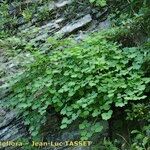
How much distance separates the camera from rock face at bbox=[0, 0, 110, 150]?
14.1 ft

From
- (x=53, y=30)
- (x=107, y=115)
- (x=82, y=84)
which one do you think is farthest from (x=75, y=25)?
(x=107, y=115)

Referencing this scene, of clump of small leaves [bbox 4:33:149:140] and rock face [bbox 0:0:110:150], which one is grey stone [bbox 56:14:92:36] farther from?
clump of small leaves [bbox 4:33:149:140]

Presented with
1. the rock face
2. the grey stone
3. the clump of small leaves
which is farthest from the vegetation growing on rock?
the grey stone

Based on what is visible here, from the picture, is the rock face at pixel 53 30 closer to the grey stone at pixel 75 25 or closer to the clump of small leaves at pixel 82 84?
the grey stone at pixel 75 25

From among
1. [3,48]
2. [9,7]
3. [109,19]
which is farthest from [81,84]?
[9,7]

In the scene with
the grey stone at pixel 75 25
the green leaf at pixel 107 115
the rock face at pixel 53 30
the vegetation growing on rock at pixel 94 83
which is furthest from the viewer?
the grey stone at pixel 75 25

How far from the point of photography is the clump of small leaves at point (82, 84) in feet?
12.2

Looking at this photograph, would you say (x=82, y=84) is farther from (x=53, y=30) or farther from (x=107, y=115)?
(x=53, y=30)

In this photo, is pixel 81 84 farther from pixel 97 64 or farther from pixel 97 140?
pixel 97 140

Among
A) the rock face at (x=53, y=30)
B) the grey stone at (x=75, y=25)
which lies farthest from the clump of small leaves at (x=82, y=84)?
the grey stone at (x=75, y=25)

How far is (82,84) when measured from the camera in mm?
3885

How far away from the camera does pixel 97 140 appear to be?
3.85 m

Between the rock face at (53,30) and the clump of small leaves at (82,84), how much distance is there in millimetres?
192

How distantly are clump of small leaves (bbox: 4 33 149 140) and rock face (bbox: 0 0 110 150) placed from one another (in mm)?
192
